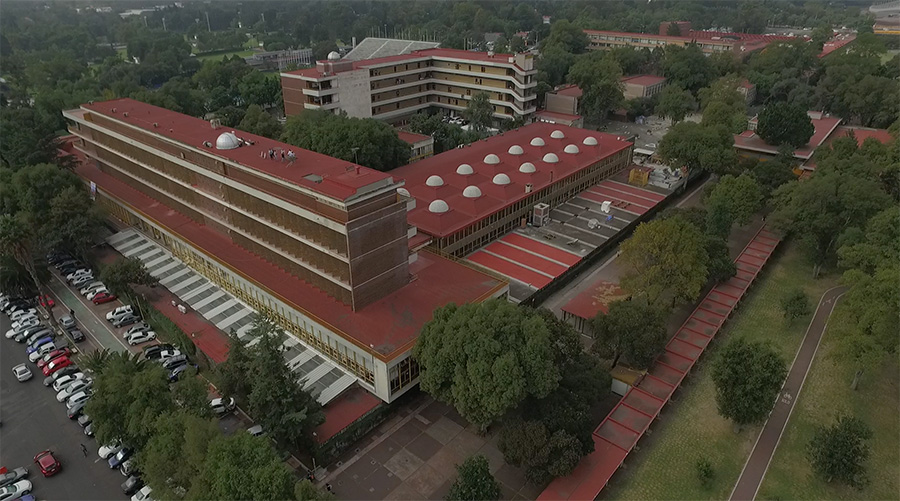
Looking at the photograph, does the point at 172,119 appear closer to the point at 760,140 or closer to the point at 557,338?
the point at 557,338

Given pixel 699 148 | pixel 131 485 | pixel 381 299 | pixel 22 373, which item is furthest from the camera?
pixel 699 148

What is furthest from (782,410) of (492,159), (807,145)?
→ (807,145)

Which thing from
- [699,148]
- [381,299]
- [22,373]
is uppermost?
[699,148]

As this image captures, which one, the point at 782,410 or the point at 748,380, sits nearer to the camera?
the point at 748,380

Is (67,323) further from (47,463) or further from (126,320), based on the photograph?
(47,463)

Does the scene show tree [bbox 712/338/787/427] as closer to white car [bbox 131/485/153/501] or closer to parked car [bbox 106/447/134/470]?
white car [bbox 131/485/153/501]

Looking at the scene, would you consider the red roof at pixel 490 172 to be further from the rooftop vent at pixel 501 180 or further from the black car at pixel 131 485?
the black car at pixel 131 485
